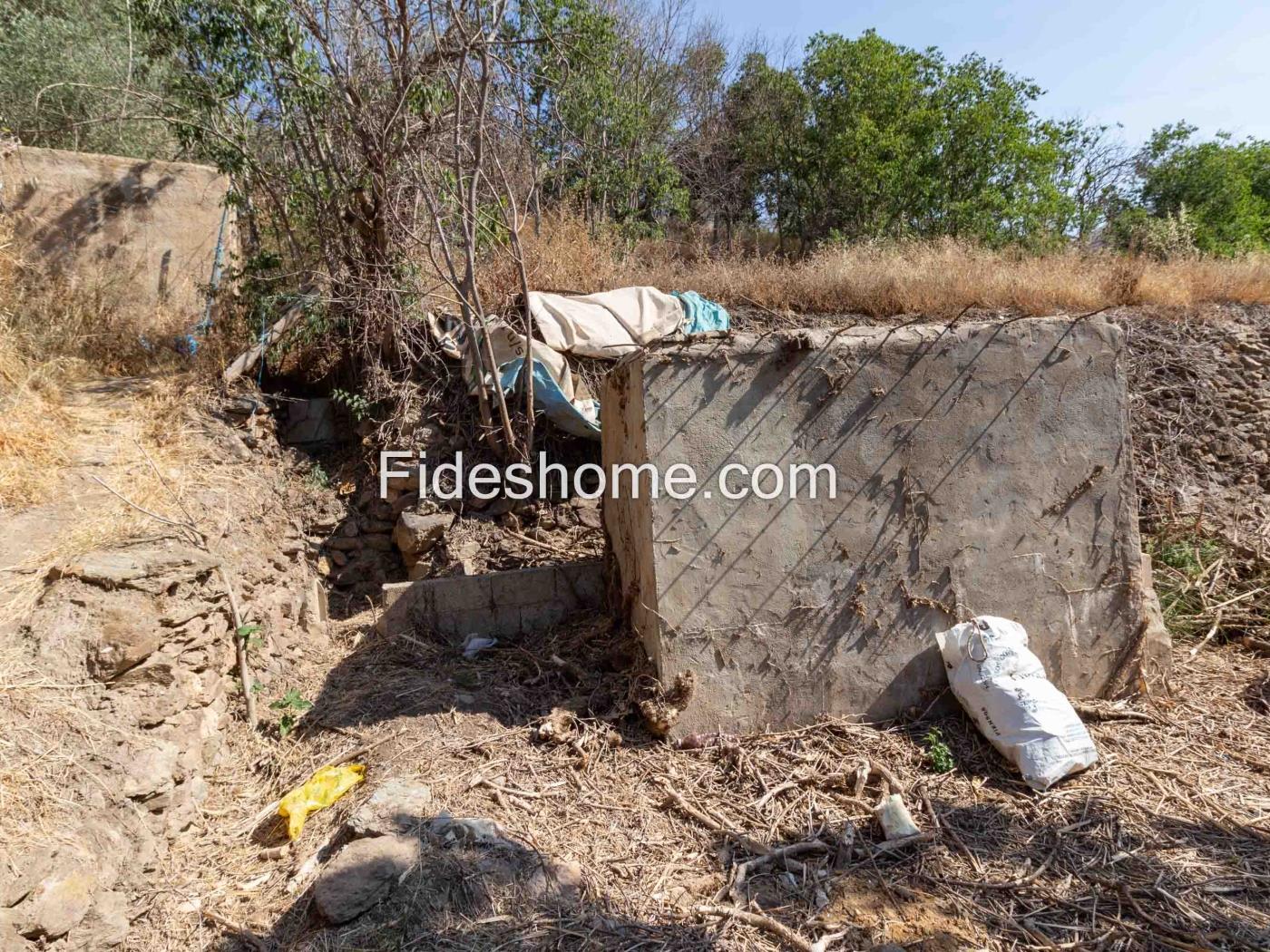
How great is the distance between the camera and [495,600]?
4.75m

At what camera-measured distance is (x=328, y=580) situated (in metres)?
5.57

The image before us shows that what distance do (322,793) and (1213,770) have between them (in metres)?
4.05

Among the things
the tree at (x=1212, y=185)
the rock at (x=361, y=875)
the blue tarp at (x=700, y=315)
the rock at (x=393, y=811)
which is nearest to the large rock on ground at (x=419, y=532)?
the rock at (x=393, y=811)

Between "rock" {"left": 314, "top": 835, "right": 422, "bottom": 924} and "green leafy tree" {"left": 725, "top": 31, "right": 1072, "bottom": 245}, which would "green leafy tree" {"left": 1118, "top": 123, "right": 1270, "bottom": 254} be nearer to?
"green leafy tree" {"left": 725, "top": 31, "right": 1072, "bottom": 245}

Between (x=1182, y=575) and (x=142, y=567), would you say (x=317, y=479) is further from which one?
(x=1182, y=575)

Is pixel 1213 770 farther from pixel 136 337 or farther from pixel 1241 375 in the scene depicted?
pixel 136 337

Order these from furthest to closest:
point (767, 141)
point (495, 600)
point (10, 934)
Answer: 1. point (767, 141)
2. point (495, 600)
3. point (10, 934)

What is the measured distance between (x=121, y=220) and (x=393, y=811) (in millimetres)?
6175

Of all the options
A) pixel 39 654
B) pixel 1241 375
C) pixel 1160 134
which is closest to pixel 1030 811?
pixel 39 654

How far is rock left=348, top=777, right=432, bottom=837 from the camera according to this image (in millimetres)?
2750

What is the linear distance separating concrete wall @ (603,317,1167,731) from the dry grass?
4449 millimetres

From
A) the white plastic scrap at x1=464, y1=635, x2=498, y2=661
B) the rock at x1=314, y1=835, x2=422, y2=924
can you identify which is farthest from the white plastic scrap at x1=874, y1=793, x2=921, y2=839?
the white plastic scrap at x1=464, y1=635, x2=498, y2=661

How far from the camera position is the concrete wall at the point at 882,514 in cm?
339

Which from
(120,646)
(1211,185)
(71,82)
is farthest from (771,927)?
(1211,185)
